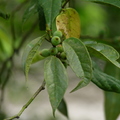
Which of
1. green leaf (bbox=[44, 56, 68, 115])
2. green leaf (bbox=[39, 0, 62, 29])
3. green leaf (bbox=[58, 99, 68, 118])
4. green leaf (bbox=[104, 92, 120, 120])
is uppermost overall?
green leaf (bbox=[39, 0, 62, 29])

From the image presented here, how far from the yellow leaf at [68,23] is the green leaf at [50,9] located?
0.18ft

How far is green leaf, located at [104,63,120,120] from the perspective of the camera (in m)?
1.63

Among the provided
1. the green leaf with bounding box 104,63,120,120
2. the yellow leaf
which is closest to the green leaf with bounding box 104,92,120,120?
the green leaf with bounding box 104,63,120,120

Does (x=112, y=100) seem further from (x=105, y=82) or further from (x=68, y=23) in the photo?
(x=68, y=23)

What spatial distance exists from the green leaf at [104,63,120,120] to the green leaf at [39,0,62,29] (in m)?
0.68

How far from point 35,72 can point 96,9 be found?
0.70 m

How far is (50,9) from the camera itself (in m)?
0.98

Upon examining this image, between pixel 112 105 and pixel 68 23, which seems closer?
pixel 68 23

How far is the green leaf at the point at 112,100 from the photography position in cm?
163

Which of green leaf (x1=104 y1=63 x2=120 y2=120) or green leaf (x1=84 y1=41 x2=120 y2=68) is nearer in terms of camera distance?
green leaf (x1=84 y1=41 x2=120 y2=68)

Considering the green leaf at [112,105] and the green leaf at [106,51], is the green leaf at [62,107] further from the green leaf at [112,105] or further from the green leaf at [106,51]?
the green leaf at [106,51]

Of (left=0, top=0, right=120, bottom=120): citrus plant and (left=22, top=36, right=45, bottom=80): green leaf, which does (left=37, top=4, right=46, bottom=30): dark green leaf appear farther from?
(left=22, top=36, right=45, bottom=80): green leaf

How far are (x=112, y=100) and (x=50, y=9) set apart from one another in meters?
0.77

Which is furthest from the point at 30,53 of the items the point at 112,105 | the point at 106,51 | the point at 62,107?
the point at 112,105
